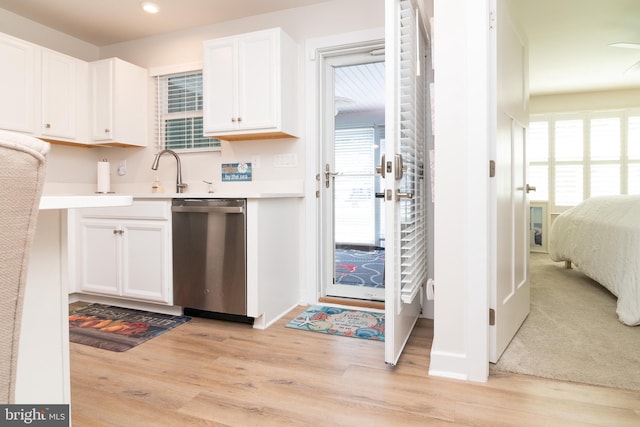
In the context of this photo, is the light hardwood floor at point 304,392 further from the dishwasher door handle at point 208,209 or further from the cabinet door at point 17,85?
the cabinet door at point 17,85

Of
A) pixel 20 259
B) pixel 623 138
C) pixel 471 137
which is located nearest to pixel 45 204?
pixel 20 259

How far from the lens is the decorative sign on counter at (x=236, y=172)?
10.4ft

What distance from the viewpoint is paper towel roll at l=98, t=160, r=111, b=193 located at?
11.3ft

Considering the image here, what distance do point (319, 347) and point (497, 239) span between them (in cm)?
112

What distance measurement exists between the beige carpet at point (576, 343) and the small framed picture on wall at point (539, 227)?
250 cm

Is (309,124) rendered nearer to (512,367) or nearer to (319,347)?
(319,347)

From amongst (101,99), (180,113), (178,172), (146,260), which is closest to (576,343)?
(146,260)

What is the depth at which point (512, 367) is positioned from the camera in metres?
1.84

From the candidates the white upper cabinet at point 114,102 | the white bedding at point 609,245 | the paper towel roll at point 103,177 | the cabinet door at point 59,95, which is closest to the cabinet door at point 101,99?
the white upper cabinet at point 114,102

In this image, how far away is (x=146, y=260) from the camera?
8.71 feet

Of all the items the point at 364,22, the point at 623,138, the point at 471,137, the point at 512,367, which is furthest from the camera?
the point at 623,138

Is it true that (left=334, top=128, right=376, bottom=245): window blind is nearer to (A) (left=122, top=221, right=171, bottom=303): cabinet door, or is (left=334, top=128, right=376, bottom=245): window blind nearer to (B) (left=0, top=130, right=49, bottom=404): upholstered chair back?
(A) (left=122, top=221, right=171, bottom=303): cabinet door

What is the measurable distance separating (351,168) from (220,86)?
1.19m

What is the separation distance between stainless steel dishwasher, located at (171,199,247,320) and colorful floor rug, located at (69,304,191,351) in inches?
7.9
